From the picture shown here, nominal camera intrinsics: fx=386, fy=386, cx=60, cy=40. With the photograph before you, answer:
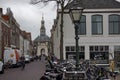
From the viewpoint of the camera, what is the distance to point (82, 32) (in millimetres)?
67750

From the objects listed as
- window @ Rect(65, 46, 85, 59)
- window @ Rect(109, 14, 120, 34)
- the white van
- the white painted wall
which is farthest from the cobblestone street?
window @ Rect(109, 14, 120, 34)

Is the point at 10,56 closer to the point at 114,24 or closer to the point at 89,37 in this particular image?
the point at 89,37

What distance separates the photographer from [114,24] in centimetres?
6719

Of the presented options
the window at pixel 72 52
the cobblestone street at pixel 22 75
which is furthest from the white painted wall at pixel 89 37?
the cobblestone street at pixel 22 75

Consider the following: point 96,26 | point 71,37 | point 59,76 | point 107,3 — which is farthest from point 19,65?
point 59,76

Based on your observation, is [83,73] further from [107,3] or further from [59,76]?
[107,3]

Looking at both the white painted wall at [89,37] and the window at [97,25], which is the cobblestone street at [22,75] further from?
the window at [97,25]

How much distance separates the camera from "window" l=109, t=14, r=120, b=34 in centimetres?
6706

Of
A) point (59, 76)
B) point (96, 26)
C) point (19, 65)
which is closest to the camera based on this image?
point (59, 76)

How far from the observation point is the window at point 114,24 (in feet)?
220

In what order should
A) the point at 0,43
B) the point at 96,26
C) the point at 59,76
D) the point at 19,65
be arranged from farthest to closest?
the point at 0,43 → the point at 96,26 → the point at 19,65 → the point at 59,76

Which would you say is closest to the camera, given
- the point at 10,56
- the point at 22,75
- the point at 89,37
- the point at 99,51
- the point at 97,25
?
the point at 22,75

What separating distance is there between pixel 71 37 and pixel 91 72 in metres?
48.0

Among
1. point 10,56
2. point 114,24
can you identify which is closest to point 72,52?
point 114,24
